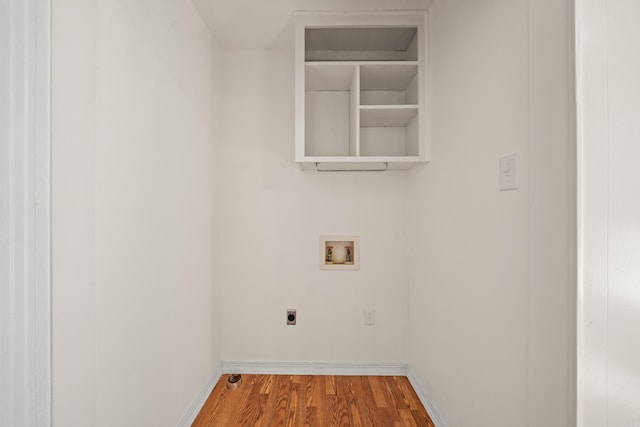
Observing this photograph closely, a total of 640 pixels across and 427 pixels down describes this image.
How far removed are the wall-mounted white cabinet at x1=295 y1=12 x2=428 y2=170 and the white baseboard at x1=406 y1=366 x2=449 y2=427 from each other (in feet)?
4.65

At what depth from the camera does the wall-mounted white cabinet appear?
1942 mm

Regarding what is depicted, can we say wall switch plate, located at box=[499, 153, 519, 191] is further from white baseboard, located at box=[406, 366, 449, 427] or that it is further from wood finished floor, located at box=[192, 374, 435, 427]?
wood finished floor, located at box=[192, 374, 435, 427]

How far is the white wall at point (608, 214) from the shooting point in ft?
2.78

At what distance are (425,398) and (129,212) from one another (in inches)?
75.5

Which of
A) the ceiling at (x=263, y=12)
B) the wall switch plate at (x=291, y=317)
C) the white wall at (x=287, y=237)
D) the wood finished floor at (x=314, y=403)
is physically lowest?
the wood finished floor at (x=314, y=403)

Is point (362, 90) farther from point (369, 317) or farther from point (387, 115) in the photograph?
point (369, 317)

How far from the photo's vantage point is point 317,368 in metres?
2.32

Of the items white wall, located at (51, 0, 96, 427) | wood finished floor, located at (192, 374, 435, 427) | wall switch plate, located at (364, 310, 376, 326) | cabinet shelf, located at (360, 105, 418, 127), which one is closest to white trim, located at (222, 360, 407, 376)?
wood finished floor, located at (192, 374, 435, 427)

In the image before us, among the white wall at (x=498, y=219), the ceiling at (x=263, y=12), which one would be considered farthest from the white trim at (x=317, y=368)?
the ceiling at (x=263, y=12)

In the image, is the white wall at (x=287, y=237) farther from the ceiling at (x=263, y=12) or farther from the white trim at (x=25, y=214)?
the white trim at (x=25, y=214)

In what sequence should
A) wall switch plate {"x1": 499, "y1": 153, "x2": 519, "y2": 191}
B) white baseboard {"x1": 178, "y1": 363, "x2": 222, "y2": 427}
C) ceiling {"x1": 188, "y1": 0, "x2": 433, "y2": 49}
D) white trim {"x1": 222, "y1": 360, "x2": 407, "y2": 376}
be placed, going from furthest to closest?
white trim {"x1": 222, "y1": 360, "x2": 407, "y2": 376} < ceiling {"x1": 188, "y1": 0, "x2": 433, "y2": 49} < white baseboard {"x1": 178, "y1": 363, "x2": 222, "y2": 427} < wall switch plate {"x1": 499, "y1": 153, "x2": 519, "y2": 191}

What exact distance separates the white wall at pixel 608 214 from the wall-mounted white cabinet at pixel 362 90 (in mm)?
1062

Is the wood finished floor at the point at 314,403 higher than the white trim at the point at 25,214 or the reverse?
the reverse

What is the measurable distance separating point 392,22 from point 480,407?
208cm
